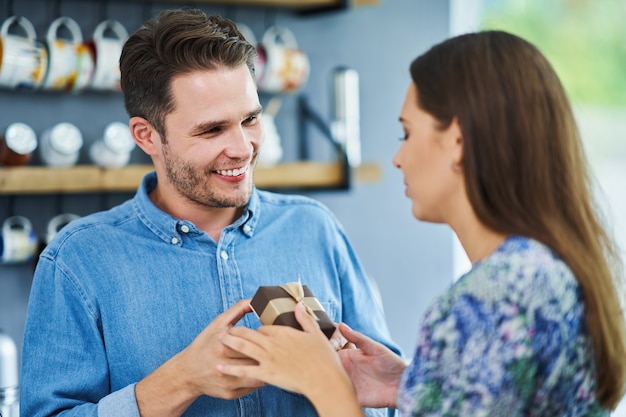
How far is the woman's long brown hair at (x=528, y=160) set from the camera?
1.11 m

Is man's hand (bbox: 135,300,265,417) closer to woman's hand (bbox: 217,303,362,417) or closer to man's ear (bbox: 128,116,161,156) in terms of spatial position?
woman's hand (bbox: 217,303,362,417)

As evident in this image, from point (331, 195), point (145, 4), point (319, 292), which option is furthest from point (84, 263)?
point (331, 195)

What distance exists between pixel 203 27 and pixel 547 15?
7.78 ft

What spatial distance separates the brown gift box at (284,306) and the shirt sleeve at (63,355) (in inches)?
11.4

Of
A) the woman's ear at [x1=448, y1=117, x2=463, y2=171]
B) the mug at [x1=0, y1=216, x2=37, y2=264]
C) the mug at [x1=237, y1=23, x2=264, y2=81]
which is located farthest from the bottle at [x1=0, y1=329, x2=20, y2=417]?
the woman's ear at [x1=448, y1=117, x2=463, y2=171]

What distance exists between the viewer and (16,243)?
7.72 feet

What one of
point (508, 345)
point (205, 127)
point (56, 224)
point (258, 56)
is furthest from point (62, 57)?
point (508, 345)

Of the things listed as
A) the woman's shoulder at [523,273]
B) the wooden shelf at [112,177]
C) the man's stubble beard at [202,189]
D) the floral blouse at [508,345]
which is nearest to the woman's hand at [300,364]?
the floral blouse at [508,345]

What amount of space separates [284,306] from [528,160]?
0.45 meters

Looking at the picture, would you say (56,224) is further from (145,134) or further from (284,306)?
(284,306)

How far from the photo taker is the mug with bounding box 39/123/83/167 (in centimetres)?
240

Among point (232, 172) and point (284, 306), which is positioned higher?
point (232, 172)

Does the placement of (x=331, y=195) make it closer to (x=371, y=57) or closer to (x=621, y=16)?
(x=371, y=57)

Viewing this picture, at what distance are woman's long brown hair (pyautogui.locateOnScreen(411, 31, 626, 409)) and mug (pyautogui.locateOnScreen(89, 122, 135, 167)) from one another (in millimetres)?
1509
